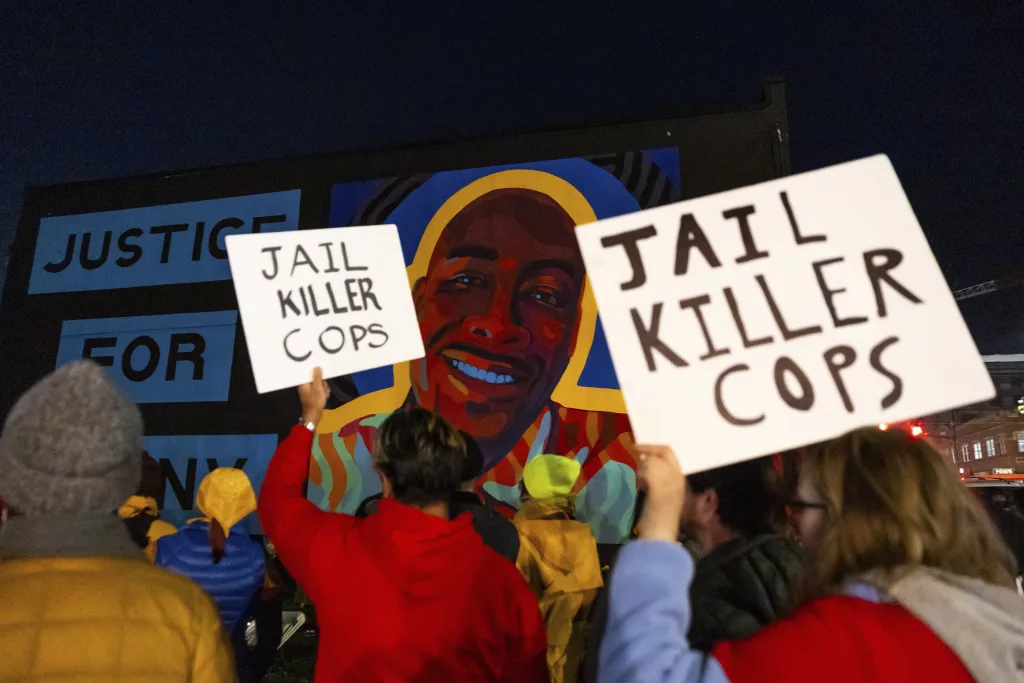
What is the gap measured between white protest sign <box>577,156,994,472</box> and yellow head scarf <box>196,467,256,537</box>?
1827 millimetres

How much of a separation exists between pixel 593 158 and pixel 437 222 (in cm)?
117

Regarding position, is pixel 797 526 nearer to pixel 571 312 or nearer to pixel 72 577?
pixel 72 577

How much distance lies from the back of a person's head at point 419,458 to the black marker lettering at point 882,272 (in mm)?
1032

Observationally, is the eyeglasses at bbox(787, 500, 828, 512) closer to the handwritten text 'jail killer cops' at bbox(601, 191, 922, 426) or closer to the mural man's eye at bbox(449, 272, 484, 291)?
the handwritten text 'jail killer cops' at bbox(601, 191, 922, 426)

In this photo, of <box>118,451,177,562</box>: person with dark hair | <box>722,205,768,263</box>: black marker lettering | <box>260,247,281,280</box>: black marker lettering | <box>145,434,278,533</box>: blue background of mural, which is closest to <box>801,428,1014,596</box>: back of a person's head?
<box>722,205,768,263</box>: black marker lettering

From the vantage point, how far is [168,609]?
1.08 metres

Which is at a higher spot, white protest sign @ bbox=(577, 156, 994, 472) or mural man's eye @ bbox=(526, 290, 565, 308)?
mural man's eye @ bbox=(526, 290, 565, 308)

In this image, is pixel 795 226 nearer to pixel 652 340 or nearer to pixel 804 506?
pixel 652 340

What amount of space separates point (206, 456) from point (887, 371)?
4572mm

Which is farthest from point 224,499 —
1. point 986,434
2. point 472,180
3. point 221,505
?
point 986,434

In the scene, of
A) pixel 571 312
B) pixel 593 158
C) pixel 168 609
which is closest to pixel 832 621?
pixel 168 609

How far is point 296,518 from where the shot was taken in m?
1.61

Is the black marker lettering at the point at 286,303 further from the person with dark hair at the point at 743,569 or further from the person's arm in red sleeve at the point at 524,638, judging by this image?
the person with dark hair at the point at 743,569

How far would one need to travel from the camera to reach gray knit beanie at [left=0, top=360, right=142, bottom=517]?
1046mm
